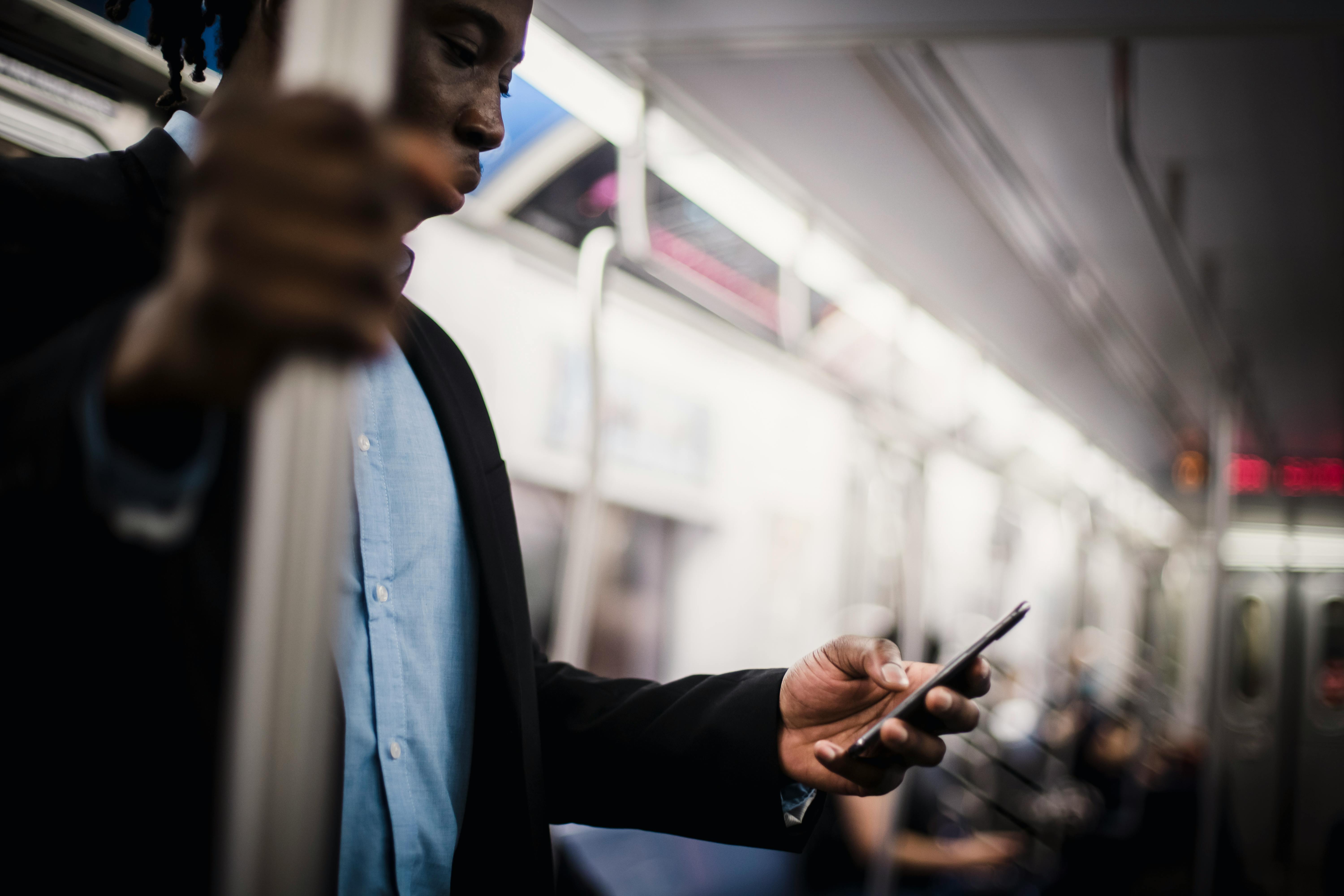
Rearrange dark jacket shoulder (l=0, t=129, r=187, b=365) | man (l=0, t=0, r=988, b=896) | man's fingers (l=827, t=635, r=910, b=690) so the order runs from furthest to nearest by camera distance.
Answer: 1. man's fingers (l=827, t=635, r=910, b=690)
2. dark jacket shoulder (l=0, t=129, r=187, b=365)
3. man (l=0, t=0, r=988, b=896)

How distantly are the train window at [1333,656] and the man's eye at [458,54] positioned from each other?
9.32 m

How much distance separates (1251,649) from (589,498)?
8037 mm

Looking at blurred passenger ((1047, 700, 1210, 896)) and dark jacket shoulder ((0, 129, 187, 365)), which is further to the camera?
blurred passenger ((1047, 700, 1210, 896))

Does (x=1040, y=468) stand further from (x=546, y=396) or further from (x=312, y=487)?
(x=312, y=487)

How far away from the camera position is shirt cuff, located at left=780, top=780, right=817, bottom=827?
3.86ft

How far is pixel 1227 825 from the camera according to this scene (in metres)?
5.41

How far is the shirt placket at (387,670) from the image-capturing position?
3.42 feet

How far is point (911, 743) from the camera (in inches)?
39.3

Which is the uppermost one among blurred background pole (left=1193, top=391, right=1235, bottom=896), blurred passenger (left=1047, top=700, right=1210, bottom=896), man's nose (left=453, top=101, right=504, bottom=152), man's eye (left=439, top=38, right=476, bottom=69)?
man's eye (left=439, top=38, right=476, bottom=69)

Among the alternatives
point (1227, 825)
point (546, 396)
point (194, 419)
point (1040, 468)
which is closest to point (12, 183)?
point (194, 419)

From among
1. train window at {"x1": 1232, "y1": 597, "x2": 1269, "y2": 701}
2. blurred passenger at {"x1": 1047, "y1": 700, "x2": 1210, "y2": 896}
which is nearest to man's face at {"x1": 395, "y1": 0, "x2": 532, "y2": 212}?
blurred passenger at {"x1": 1047, "y1": 700, "x2": 1210, "y2": 896}

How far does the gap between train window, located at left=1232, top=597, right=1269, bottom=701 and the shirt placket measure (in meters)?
8.92

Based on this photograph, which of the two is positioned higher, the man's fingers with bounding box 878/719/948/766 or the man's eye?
the man's eye

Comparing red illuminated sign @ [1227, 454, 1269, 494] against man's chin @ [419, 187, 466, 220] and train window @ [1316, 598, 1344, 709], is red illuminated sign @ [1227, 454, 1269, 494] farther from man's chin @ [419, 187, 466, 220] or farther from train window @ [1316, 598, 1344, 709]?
man's chin @ [419, 187, 466, 220]
